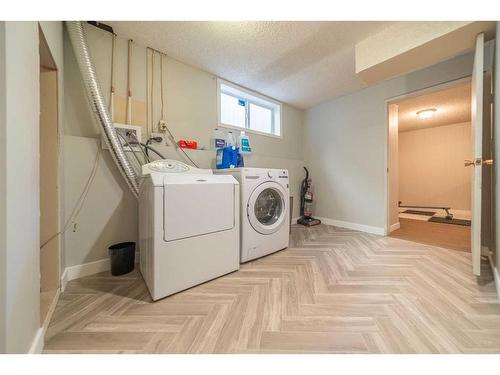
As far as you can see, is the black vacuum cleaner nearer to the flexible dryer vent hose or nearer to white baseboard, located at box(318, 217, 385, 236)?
white baseboard, located at box(318, 217, 385, 236)

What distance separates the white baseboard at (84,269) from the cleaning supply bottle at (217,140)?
5.08 feet

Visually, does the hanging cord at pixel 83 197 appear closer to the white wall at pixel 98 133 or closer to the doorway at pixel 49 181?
the white wall at pixel 98 133

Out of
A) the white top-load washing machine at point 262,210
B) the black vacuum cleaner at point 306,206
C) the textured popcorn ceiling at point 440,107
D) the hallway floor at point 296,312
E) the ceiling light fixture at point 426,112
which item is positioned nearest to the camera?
the hallway floor at point 296,312

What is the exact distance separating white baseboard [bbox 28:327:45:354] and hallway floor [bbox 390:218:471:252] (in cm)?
324

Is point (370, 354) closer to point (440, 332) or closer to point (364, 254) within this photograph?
point (440, 332)

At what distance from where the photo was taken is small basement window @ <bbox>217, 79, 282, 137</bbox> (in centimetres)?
261

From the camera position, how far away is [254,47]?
6.24 ft

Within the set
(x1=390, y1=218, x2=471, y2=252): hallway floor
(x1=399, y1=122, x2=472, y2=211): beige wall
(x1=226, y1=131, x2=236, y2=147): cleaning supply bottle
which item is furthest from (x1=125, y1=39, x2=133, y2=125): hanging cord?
(x1=399, y1=122, x2=472, y2=211): beige wall

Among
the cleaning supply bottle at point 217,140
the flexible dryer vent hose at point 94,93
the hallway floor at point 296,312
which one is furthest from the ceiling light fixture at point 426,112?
the flexible dryer vent hose at point 94,93

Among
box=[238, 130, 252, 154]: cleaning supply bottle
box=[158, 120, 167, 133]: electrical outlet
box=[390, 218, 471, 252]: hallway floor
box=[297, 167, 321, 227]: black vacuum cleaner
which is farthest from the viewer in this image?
box=[297, 167, 321, 227]: black vacuum cleaner

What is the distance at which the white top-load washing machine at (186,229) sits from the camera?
4.00ft

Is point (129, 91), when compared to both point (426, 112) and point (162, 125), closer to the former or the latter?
point (162, 125)

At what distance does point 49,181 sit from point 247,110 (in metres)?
2.35
